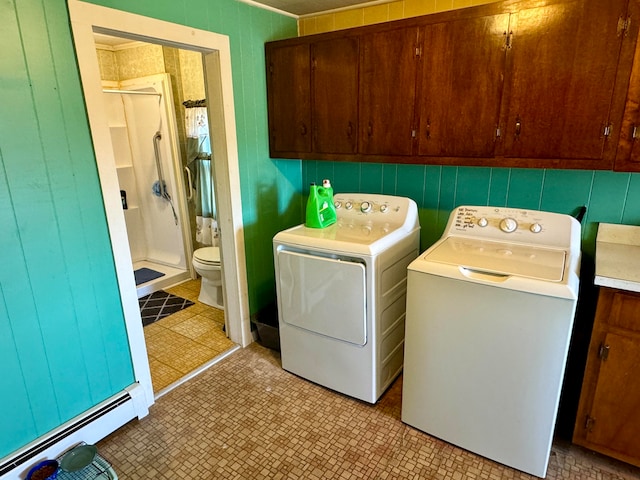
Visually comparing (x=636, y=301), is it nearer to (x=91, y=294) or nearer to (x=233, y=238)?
(x=233, y=238)

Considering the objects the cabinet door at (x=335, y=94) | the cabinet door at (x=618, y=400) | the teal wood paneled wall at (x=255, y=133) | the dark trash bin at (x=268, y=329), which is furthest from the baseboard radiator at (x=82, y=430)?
the cabinet door at (x=618, y=400)

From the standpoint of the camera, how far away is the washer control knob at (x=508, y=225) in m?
2.00

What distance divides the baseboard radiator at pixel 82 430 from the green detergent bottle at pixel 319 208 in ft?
4.39

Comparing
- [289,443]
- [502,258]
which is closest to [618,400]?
[502,258]

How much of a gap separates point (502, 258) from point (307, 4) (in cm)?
195

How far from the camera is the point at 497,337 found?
163 centimetres

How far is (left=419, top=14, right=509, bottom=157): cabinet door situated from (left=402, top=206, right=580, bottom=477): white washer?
0.47 meters

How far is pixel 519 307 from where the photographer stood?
1556 millimetres

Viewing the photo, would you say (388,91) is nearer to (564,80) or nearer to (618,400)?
(564,80)

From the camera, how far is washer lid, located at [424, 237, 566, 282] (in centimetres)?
162

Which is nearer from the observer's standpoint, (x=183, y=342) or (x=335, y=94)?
(x=335, y=94)

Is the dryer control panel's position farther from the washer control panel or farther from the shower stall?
the shower stall

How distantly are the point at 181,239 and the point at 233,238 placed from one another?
1.62m

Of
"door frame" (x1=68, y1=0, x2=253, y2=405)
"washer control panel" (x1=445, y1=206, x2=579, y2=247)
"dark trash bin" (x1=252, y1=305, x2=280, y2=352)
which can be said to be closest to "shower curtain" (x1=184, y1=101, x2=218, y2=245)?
"door frame" (x1=68, y1=0, x2=253, y2=405)
